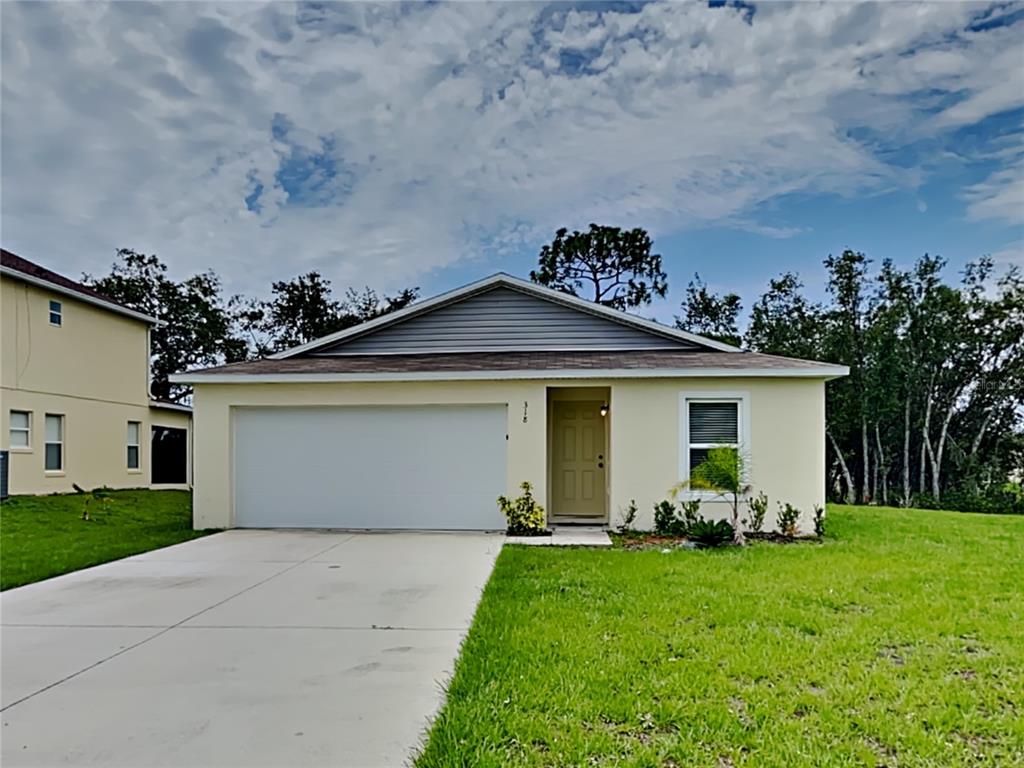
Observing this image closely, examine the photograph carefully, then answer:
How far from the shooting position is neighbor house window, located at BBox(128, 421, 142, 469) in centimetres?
1898

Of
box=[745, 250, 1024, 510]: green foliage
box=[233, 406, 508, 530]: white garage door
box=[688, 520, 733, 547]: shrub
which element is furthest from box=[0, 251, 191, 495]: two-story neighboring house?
box=[745, 250, 1024, 510]: green foliage

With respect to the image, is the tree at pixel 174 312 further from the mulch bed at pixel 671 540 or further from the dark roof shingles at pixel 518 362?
the mulch bed at pixel 671 540

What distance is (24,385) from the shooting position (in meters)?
15.2

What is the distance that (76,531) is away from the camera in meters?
11.0

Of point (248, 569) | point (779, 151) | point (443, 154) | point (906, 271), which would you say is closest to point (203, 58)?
point (443, 154)

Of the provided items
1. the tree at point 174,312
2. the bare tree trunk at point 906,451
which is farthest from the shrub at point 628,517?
the tree at point 174,312

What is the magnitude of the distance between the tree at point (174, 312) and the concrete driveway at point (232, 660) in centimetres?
2343

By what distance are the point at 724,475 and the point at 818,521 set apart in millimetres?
1930

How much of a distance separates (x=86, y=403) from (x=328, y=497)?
989 centimetres

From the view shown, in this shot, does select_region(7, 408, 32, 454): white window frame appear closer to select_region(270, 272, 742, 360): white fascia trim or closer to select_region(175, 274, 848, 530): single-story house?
select_region(270, 272, 742, 360): white fascia trim

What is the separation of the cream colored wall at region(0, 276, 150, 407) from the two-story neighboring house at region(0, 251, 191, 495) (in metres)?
0.02

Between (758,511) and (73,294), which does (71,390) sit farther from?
(758,511)

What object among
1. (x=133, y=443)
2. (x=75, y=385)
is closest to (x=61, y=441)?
(x=75, y=385)

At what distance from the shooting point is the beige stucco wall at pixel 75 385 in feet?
49.4
